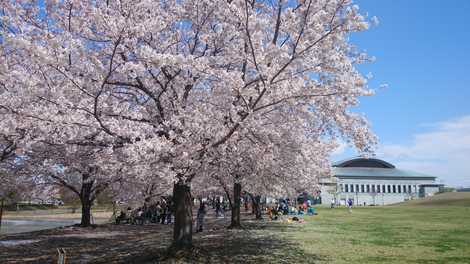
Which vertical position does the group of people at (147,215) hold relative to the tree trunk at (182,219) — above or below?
below

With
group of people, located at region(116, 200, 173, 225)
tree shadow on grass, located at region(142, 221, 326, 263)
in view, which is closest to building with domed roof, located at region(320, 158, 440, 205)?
group of people, located at region(116, 200, 173, 225)

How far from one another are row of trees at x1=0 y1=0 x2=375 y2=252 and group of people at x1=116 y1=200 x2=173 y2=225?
20977 mm

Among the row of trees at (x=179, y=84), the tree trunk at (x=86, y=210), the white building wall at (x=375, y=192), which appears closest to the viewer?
the row of trees at (x=179, y=84)

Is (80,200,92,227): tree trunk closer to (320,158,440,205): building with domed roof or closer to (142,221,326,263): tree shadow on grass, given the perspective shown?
(142,221,326,263): tree shadow on grass

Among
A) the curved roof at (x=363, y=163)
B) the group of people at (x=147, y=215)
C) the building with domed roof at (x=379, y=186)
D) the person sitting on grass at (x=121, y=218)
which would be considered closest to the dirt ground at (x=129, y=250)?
the group of people at (x=147, y=215)

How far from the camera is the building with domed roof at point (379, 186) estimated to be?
108312 mm

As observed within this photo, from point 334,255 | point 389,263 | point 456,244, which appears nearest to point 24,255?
point 334,255

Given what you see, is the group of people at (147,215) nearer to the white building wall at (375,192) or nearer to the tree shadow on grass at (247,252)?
Answer: the tree shadow on grass at (247,252)

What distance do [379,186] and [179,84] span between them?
105820 mm

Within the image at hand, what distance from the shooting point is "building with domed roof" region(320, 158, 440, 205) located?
108 m

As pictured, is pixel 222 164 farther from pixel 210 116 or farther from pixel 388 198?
pixel 388 198

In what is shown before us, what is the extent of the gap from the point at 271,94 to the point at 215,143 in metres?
2.07

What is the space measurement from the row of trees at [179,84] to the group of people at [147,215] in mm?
20977

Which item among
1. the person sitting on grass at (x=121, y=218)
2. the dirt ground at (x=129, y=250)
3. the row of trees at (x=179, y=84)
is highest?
the row of trees at (x=179, y=84)
